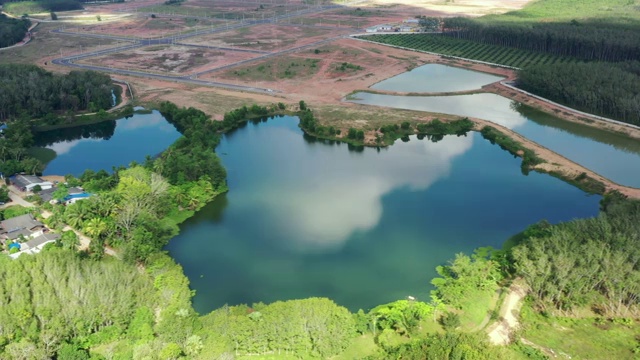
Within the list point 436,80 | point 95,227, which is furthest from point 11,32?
point 95,227

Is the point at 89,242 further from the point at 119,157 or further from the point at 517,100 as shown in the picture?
the point at 517,100

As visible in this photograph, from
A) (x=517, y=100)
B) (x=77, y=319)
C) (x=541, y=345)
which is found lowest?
(x=541, y=345)

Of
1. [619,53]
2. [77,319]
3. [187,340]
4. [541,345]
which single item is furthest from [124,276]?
[619,53]

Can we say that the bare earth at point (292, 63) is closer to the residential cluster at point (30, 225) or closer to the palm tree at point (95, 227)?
the residential cluster at point (30, 225)

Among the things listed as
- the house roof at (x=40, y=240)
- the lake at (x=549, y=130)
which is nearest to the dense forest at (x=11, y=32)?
the lake at (x=549, y=130)

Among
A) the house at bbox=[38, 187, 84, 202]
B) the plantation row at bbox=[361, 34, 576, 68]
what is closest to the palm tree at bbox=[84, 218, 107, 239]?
the house at bbox=[38, 187, 84, 202]

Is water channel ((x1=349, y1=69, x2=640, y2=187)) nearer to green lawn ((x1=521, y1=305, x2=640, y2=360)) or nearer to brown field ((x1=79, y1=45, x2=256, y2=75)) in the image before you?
green lawn ((x1=521, y1=305, x2=640, y2=360))

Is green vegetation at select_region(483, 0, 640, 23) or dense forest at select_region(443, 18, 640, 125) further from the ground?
green vegetation at select_region(483, 0, 640, 23)
